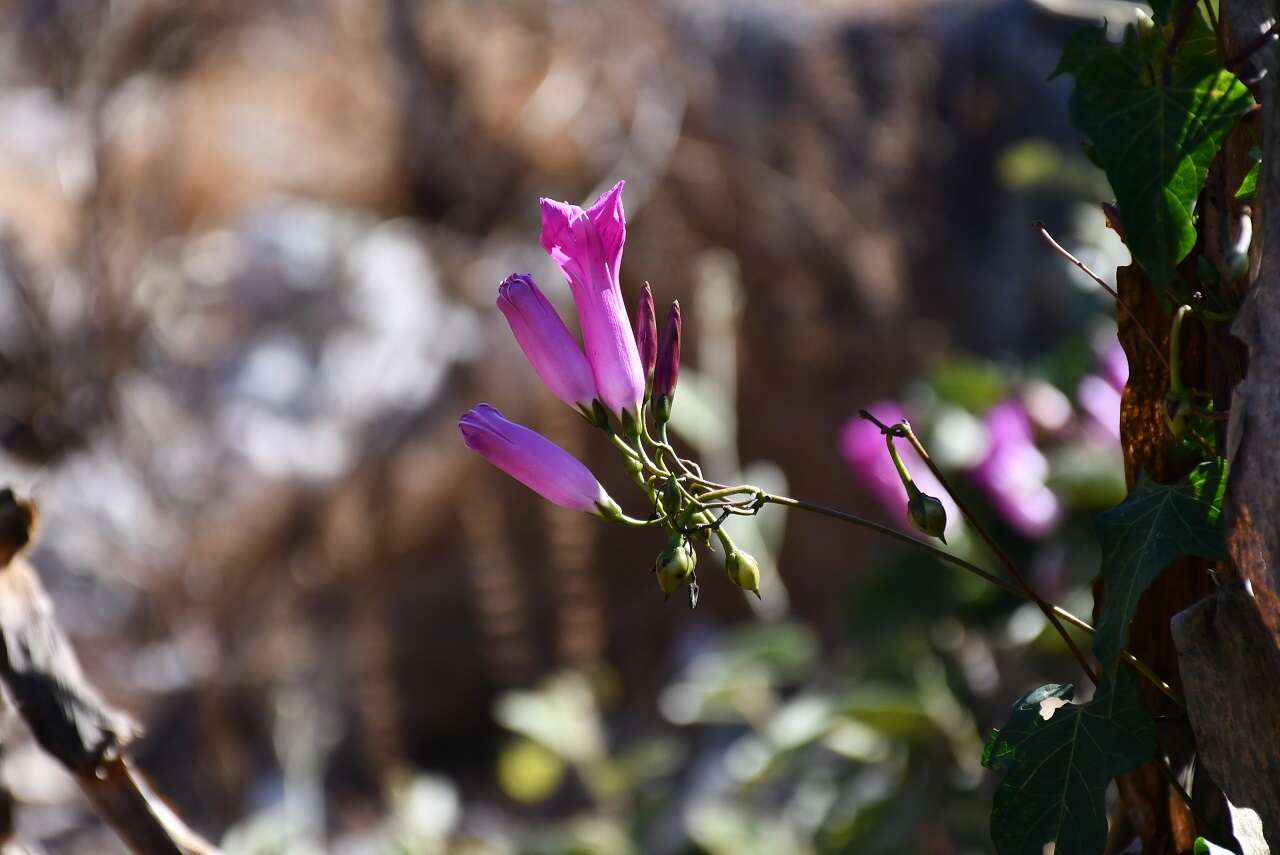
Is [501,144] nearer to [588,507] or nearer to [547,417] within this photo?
[547,417]

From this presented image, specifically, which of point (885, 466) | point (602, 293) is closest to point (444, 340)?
point (885, 466)

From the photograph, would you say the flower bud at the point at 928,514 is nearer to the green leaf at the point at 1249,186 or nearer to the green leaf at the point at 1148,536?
the green leaf at the point at 1148,536

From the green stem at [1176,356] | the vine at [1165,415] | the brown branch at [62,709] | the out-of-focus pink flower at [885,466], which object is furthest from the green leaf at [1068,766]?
the out-of-focus pink flower at [885,466]

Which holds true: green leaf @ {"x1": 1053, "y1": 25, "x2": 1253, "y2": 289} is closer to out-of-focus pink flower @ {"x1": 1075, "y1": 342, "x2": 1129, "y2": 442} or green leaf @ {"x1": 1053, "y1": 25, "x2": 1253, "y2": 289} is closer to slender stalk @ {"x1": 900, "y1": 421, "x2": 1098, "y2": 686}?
slender stalk @ {"x1": 900, "y1": 421, "x2": 1098, "y2": 686}

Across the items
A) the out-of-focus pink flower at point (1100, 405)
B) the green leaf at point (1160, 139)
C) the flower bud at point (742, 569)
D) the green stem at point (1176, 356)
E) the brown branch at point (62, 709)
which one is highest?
the green leaf at point (1160, 139)

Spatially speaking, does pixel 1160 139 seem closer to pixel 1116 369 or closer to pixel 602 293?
pixel 602 293

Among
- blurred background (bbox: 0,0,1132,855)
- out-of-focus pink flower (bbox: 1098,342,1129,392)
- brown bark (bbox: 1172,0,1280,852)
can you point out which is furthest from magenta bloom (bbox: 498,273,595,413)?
blurred background (bbox: 0,0,1132,855)

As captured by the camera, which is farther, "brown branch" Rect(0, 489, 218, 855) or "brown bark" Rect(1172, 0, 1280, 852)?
"brown branch" Rect(0, 489, 218, 855)
